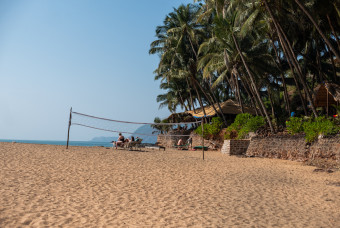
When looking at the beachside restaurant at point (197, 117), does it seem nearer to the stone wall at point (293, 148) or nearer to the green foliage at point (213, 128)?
the green foliage at point (213, 128)

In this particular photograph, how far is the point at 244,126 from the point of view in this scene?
739 inches

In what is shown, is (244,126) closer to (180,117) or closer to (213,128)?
(213,128)

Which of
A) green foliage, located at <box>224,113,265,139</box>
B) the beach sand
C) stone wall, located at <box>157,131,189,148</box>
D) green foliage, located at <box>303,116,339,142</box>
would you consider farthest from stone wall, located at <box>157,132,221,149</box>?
the beach sand

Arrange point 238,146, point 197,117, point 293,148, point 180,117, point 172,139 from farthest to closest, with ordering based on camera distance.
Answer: point 180,117 < point 172,139 < point 197,117 < point 238,146 < point 293,148

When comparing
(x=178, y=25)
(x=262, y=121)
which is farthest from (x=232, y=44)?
(x=178, y=25)

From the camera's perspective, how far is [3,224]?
154 inches

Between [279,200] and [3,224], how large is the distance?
17.4ft

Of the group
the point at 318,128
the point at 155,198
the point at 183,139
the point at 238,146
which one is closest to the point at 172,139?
the point at 183,139

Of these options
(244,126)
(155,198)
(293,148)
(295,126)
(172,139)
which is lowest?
(155,198)

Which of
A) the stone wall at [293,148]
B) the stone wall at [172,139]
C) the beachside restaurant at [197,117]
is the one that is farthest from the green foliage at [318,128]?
the stone wall at [172,139]

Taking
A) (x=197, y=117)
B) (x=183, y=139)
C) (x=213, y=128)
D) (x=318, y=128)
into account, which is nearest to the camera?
(x=318, y=128)

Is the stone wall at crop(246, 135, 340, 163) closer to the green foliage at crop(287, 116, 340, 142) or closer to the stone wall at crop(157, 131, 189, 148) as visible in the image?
the green foliage at crop(287, 116, 340, 142)

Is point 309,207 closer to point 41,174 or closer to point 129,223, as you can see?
point 129,223

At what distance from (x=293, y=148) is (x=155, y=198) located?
10.6 metres
